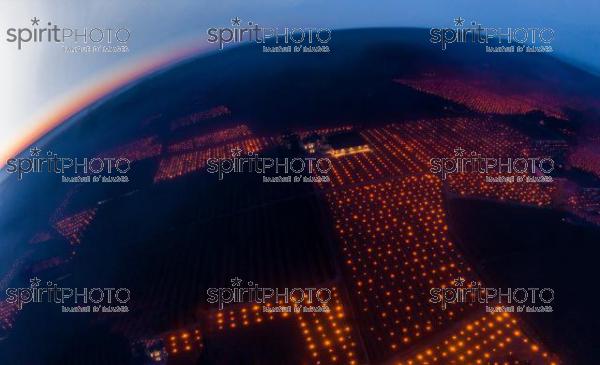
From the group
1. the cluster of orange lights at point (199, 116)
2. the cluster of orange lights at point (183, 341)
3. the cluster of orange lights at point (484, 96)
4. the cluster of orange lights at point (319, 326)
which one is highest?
the cluster of orange lights at point (484, 96)

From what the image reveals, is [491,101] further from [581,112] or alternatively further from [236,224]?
[236,224]

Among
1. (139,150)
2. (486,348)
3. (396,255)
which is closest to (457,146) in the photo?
(396,255)

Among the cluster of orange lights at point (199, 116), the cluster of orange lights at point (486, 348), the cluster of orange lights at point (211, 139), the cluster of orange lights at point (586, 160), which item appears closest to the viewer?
the cluster of orange lights at point (486, 348)

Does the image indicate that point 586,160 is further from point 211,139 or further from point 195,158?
point 211,139

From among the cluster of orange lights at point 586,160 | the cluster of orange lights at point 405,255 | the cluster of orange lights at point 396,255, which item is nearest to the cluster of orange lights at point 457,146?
the cluster of orange lights at point 405,255

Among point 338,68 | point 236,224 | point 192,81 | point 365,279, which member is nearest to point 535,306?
point 365,279

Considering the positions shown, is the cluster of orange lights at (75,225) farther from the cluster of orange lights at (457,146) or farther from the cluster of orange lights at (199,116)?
the cluster of orange lights at (457,146)
